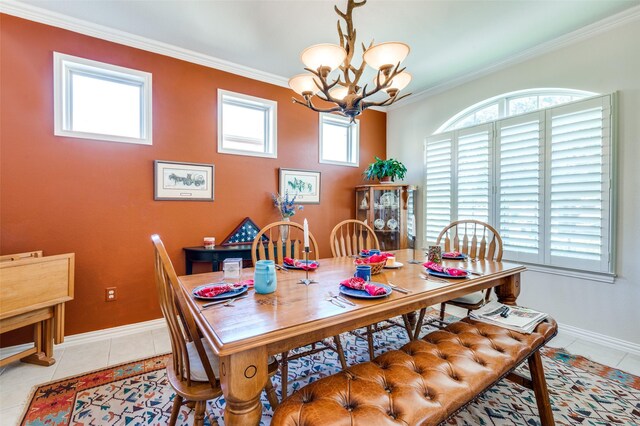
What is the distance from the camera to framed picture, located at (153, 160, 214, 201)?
2809 mm

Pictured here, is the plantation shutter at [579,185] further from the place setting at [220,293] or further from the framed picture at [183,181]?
the framed picture at [183,181]

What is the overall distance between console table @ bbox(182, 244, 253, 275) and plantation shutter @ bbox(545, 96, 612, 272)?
2987mm

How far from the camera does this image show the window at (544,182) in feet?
8.09

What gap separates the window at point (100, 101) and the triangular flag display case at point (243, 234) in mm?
1210

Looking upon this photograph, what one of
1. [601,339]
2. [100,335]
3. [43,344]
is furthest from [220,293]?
[601,339]

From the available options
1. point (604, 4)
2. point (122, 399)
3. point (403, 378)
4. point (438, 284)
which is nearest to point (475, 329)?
point (438, 284)

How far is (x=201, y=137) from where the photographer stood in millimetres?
3025

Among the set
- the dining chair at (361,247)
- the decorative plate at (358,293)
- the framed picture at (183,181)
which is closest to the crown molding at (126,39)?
the framed picture at (183,181)

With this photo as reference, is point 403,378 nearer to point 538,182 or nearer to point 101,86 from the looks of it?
point 538,182

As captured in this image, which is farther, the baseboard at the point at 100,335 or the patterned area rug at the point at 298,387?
the baseboard at the point at 100,335

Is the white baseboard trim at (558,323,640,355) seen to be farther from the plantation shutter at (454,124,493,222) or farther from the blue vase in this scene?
the blue vase

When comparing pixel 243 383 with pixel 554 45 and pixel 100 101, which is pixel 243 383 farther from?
pixel 554 45

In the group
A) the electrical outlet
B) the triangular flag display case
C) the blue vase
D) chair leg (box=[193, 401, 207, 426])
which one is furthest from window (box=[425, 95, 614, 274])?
the electrical outlet

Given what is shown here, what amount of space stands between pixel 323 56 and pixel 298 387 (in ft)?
6.83
